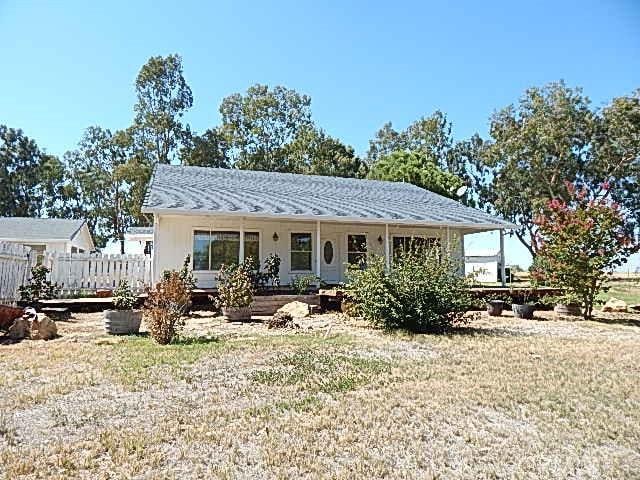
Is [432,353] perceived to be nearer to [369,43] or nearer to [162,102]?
[369,43]

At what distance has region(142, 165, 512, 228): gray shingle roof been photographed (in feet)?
45.2

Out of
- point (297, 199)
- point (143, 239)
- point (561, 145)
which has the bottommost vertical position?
point (143, 239)

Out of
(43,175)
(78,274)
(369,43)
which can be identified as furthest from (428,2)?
(43,175)

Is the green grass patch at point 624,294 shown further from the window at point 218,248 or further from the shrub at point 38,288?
the shrub at point 38,288

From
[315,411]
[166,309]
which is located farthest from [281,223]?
[315,411]

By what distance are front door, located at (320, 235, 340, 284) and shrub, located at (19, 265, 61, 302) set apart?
838 centimetres

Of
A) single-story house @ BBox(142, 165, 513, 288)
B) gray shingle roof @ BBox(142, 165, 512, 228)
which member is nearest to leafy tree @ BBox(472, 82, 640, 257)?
gray shingle roof @ BBox(142, 165, 512, 228)

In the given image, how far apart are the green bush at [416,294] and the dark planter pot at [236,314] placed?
9.52ft

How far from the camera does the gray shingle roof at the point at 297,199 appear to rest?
13.8m

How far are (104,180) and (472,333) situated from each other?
37.5 metres

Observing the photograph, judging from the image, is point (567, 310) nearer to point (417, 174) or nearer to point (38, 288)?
point (38, 288)

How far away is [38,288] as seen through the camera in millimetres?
12422

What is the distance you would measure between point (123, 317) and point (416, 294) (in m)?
5.50

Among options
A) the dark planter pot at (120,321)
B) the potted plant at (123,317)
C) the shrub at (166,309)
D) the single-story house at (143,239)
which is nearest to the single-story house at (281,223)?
the single-story house at (143,239)
